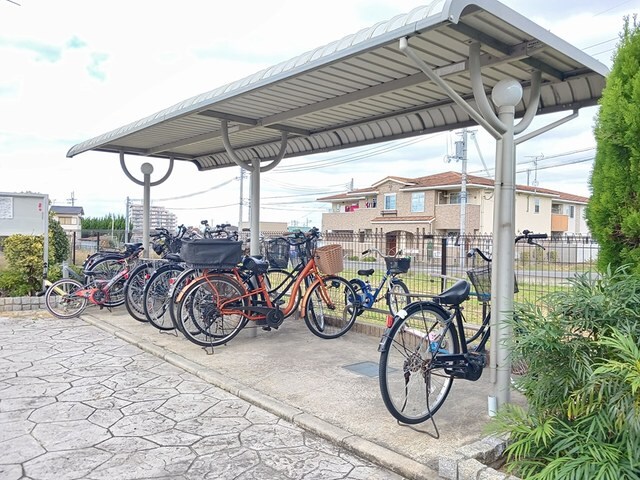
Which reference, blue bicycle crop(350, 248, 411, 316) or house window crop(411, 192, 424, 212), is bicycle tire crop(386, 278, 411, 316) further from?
house window crop(411, 192, 424, 212)

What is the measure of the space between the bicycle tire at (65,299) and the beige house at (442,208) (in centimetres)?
1914

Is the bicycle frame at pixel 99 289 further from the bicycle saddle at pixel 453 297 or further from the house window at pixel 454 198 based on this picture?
the house window at pixel 454 198

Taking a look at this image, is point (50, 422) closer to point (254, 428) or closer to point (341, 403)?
point (254, 428)

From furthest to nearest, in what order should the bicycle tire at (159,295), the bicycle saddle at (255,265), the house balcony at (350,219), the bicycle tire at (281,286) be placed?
the house balcony at (350,219), the bicycle tire at (159,295), the bicycle tire at (281,286), the bicycle saddle at (255,265)

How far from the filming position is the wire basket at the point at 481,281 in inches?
160

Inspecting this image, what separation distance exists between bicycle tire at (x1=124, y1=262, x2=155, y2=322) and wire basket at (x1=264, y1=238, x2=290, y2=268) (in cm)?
170

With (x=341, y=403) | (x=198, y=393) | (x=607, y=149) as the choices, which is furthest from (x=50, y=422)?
(x=607, y=149)

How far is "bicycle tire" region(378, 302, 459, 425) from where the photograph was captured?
3.17m

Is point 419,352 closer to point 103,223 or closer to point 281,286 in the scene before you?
point 281,286

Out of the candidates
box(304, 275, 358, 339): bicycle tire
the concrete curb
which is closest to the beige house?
box(304, 275, 358, 339): bicycle tire

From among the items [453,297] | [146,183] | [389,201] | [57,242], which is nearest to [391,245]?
[453,297]

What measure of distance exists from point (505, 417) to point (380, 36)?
2.35 m

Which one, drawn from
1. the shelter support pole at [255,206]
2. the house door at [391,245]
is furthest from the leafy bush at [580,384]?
the shelter support pole at [255,206]

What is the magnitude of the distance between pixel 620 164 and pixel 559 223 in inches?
1279
